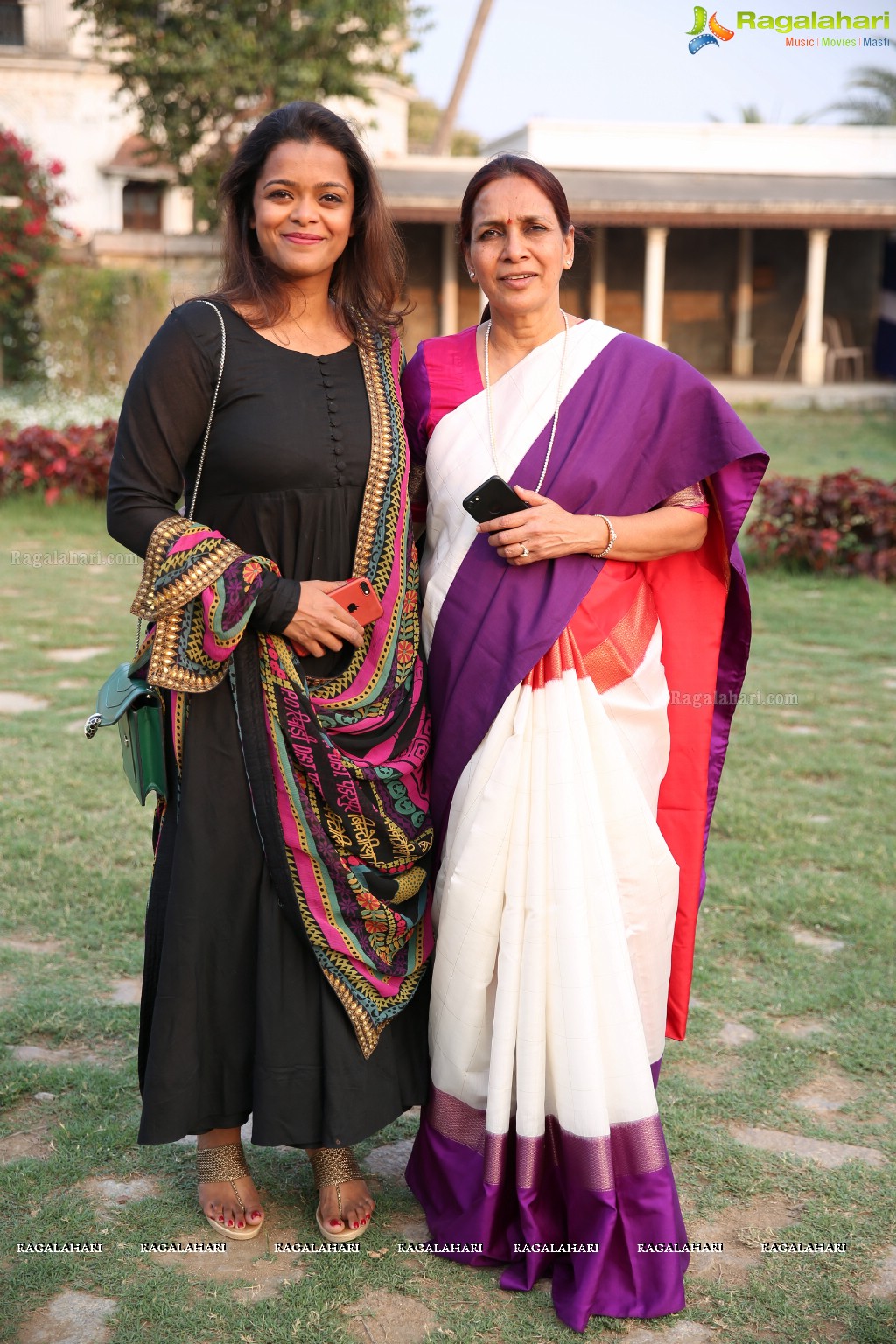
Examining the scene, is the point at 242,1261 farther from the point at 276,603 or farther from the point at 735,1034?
the point at 735,1034

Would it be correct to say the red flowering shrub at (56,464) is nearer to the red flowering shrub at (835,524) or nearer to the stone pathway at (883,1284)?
the red flowering shrub at (835,524)

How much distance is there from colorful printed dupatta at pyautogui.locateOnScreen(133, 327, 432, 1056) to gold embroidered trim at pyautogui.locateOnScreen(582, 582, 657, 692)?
0.34 m

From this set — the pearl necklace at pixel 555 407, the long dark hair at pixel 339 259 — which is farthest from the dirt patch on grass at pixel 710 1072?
the long dark hair at pixel 339 259

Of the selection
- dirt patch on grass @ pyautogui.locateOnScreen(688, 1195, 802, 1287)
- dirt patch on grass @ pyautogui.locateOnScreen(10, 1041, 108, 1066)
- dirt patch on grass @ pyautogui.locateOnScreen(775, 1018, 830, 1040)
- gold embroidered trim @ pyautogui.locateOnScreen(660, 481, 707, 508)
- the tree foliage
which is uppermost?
the tree foliage

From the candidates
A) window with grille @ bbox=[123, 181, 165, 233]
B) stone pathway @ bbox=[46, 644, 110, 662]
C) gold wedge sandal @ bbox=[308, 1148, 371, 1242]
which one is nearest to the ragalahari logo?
stone pathway @ bbox=[46, 644, 110, 662]

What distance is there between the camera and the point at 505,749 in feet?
7.35

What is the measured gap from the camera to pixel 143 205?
28.4 meters

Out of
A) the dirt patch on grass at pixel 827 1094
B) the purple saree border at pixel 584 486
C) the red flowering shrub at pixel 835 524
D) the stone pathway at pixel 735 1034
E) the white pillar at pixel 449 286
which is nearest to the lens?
the purple saree border at pixel 584 486

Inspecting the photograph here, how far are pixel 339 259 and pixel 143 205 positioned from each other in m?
28.4

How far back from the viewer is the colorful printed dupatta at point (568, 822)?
7.18ft

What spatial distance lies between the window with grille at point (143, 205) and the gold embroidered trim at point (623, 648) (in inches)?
1120

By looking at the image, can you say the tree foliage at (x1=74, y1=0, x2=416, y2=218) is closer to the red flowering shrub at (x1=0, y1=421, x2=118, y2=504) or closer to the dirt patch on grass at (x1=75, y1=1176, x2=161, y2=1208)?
the red flowering shrub at (x1=0, y1=421, x2=118, y2=504)

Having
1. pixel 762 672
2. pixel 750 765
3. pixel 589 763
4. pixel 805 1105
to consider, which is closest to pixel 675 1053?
pixel 805 1105

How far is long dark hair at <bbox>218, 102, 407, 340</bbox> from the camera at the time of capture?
226 cm
